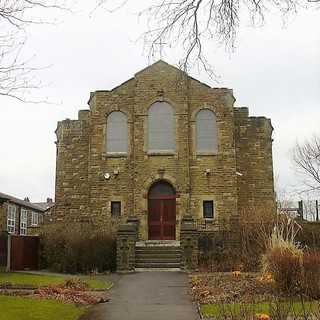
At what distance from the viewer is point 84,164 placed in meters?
35.7

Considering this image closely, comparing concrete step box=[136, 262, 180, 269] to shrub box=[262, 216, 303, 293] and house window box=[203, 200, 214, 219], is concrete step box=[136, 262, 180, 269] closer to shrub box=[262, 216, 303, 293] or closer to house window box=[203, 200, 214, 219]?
house window box=[203, 200, 214, 219]

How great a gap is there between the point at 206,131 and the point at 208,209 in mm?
4683

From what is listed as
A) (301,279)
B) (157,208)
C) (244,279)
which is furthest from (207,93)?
(301,279)

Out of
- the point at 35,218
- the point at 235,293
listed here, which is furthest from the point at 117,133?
the point at 35,218

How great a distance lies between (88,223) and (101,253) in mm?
5312

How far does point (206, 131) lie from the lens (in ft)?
112

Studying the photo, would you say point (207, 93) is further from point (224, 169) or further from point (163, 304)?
point (163, 304)

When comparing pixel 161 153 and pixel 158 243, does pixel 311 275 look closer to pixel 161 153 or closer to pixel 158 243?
pixel 158 243

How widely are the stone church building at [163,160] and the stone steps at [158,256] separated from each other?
3.88 meters

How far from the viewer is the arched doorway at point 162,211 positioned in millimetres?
33250

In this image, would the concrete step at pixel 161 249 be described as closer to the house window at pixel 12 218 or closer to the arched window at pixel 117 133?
the arched window at pixel 117 133

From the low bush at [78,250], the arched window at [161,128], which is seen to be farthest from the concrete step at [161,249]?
the arched window at [161,128]

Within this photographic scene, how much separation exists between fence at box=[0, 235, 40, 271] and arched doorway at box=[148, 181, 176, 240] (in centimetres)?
709

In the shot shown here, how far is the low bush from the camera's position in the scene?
2664 centimetres
